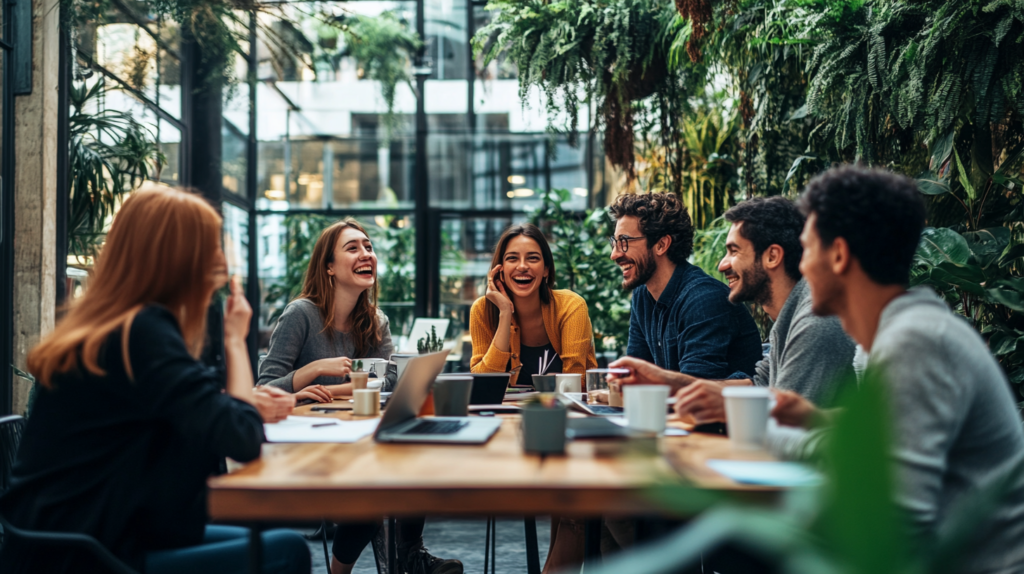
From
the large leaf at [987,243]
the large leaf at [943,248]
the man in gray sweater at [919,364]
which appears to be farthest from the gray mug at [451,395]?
the large leaf at [987,243]

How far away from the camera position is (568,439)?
140 cm

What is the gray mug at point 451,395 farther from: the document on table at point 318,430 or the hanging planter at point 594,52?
the hanging planter at point 594,52

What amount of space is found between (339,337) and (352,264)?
0.94ft

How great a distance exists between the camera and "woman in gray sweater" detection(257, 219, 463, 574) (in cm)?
A: 244

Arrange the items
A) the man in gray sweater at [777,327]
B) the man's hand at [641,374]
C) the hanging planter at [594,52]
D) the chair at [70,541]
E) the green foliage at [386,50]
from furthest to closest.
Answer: the green foliage at [386,50]
the hanging planter at [594,52]
the man's hand at [641,374]
the man in gray sweater at [777,327]
the chair at [70,541]

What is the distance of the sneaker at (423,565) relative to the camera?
8.36 ft

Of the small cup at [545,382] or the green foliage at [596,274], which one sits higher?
the green foliage at [596,274]

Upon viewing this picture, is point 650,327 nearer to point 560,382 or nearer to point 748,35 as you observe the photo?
point 560,382

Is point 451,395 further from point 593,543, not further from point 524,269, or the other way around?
point 524,269

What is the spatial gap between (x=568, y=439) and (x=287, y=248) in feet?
20.0

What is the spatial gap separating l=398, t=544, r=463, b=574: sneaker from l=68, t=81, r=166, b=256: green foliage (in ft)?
8.39

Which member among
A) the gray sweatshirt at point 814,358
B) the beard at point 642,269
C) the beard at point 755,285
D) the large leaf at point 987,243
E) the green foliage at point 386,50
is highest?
the green foliage at point 386,50

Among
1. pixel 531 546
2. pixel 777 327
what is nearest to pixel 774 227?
pixel 777 327

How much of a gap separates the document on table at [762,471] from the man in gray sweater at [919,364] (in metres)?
0.09
